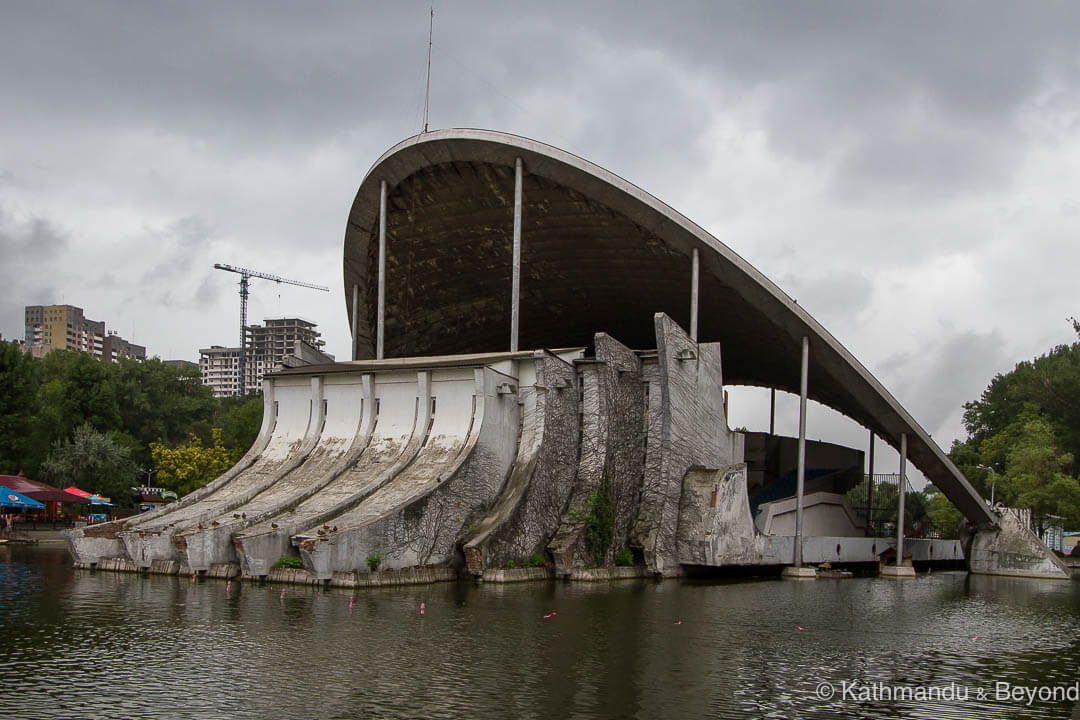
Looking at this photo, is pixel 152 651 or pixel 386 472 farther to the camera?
pixel 386 472

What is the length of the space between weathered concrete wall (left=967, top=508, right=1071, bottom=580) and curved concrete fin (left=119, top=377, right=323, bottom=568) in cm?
2304

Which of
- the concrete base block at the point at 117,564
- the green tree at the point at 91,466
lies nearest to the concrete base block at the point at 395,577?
the concrete base block at the point at 117,564

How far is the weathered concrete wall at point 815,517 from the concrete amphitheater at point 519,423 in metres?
0.11

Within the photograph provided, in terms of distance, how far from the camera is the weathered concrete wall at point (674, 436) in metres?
24.6

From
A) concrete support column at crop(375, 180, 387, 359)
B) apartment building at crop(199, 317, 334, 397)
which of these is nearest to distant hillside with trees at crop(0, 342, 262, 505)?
concrete support column at crop(375, 180, 387, 359)

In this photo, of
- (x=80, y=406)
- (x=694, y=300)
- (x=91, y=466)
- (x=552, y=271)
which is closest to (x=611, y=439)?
(x=694, y=300)

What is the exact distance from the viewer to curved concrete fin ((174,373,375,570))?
63.7ft

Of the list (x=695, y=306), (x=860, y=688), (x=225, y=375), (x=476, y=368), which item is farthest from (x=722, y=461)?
(x=225, y=375)

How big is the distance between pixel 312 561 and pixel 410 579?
6.95 ft

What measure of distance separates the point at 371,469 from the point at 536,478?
3.66 metres

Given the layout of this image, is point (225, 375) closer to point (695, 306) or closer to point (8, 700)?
point (695, 306)

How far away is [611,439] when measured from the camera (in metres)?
24.6

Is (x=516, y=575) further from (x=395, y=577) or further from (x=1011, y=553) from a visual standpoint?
(x=1011, y=553)

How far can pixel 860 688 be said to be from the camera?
34.1 feet
